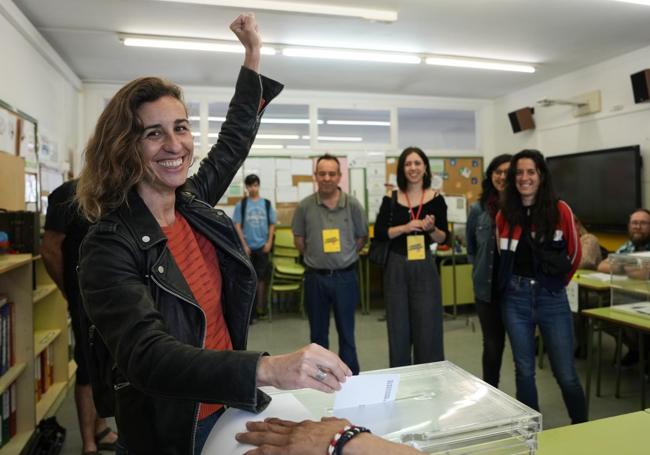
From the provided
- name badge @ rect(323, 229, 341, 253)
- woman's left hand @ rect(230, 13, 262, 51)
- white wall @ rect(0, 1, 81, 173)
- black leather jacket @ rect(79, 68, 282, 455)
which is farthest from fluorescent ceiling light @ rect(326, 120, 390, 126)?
black leather jacket @ rect(79, 68, 282, 455)

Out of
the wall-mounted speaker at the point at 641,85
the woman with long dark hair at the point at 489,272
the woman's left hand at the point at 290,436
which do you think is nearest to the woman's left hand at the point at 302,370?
the woman's left hand at the point at 290,436

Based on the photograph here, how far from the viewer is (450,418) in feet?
3.13

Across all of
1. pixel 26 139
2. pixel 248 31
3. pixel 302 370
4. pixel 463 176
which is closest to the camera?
pixel 302 370

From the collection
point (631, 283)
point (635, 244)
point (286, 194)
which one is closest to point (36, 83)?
point (286, 194)

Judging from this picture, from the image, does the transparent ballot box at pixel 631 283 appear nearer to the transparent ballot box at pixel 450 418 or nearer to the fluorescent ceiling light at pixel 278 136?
the transparent ballot box at pixel 450 418

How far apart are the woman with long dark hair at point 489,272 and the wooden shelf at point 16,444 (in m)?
2.55

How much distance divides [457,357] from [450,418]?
3170 millimetres

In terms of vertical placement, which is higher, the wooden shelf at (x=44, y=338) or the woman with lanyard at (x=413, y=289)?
the woman with lanyard at (x=413, y=289)

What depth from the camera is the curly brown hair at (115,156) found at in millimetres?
915

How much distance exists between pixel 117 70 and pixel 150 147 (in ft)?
16.5

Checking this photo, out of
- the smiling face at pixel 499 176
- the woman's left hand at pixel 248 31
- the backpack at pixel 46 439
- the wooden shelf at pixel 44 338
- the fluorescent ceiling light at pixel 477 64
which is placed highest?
the fluorescent ceiling light at pixel 477 64

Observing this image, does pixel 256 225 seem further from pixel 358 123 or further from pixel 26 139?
pixel 358 123

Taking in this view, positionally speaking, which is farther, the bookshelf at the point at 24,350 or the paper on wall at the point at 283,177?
the paper on wall at the point at 283,177

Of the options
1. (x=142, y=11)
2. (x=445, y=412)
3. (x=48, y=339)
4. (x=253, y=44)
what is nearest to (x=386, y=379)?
(x=445, y=412)
